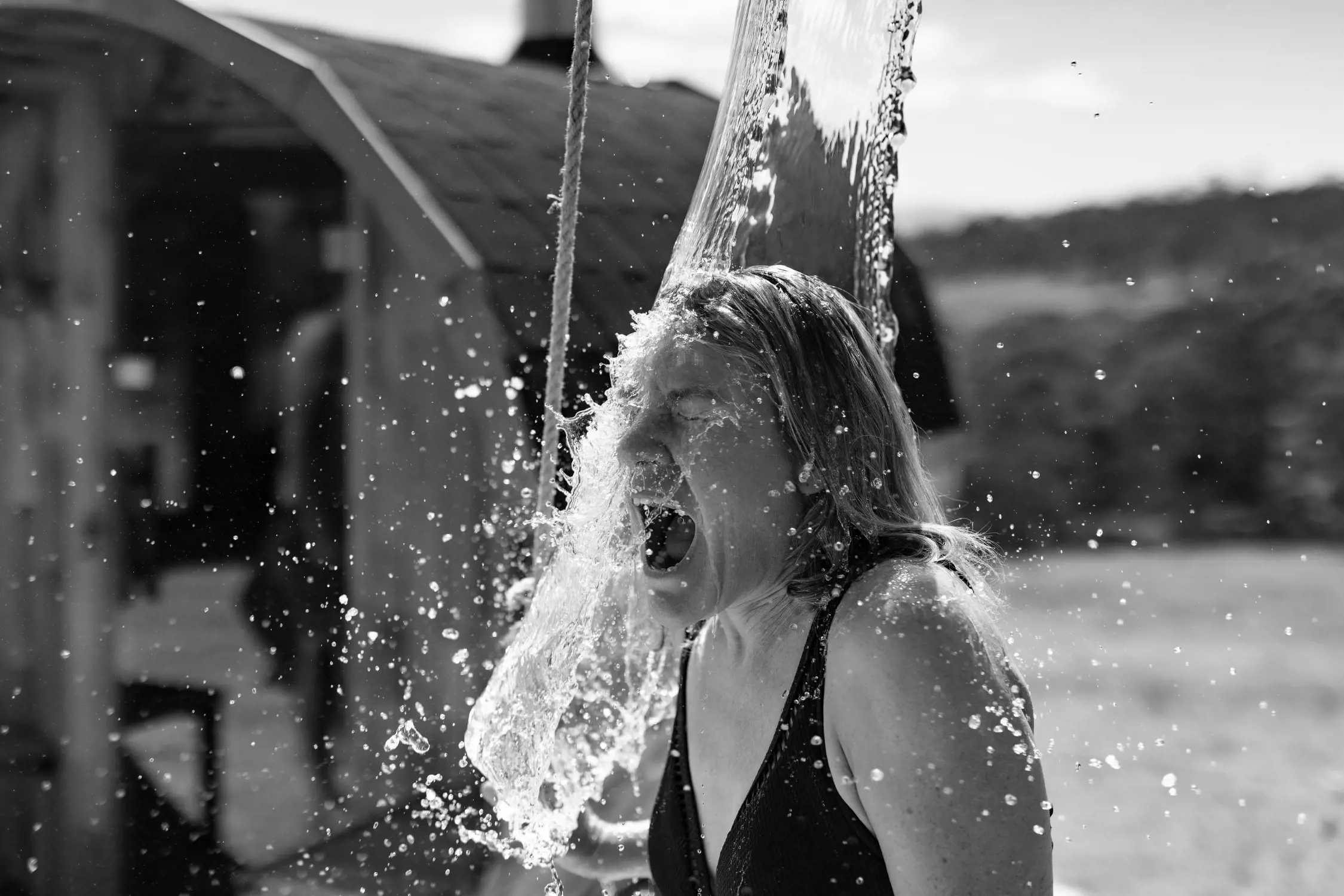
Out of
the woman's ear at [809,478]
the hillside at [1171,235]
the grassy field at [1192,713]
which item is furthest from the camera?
the hillside at [1171,235]

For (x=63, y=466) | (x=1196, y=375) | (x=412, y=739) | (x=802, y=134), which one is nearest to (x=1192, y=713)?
(x=1196, y=375)

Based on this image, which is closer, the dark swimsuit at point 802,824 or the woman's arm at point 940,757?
the woman's arm at point 940,757

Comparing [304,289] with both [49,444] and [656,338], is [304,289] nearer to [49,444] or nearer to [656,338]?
[49,444]

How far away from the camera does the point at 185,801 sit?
4.97 meters

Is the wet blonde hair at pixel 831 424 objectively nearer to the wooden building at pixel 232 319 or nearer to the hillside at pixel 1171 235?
the wooden building at pixel 232 319

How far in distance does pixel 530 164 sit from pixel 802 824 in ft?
13.2

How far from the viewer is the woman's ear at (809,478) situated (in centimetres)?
163

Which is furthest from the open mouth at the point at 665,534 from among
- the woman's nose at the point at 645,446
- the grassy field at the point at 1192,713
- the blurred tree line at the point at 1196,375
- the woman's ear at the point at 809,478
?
the blurred tree line at the point at 1196,375

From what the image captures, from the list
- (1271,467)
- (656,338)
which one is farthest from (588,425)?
(1271,467)

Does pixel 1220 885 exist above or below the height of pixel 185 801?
below

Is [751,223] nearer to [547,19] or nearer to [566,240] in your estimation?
A: [566,240]

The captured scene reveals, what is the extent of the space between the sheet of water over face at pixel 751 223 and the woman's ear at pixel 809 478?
0.63m

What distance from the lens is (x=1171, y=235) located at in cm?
2705

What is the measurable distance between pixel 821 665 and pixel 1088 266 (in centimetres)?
2949
